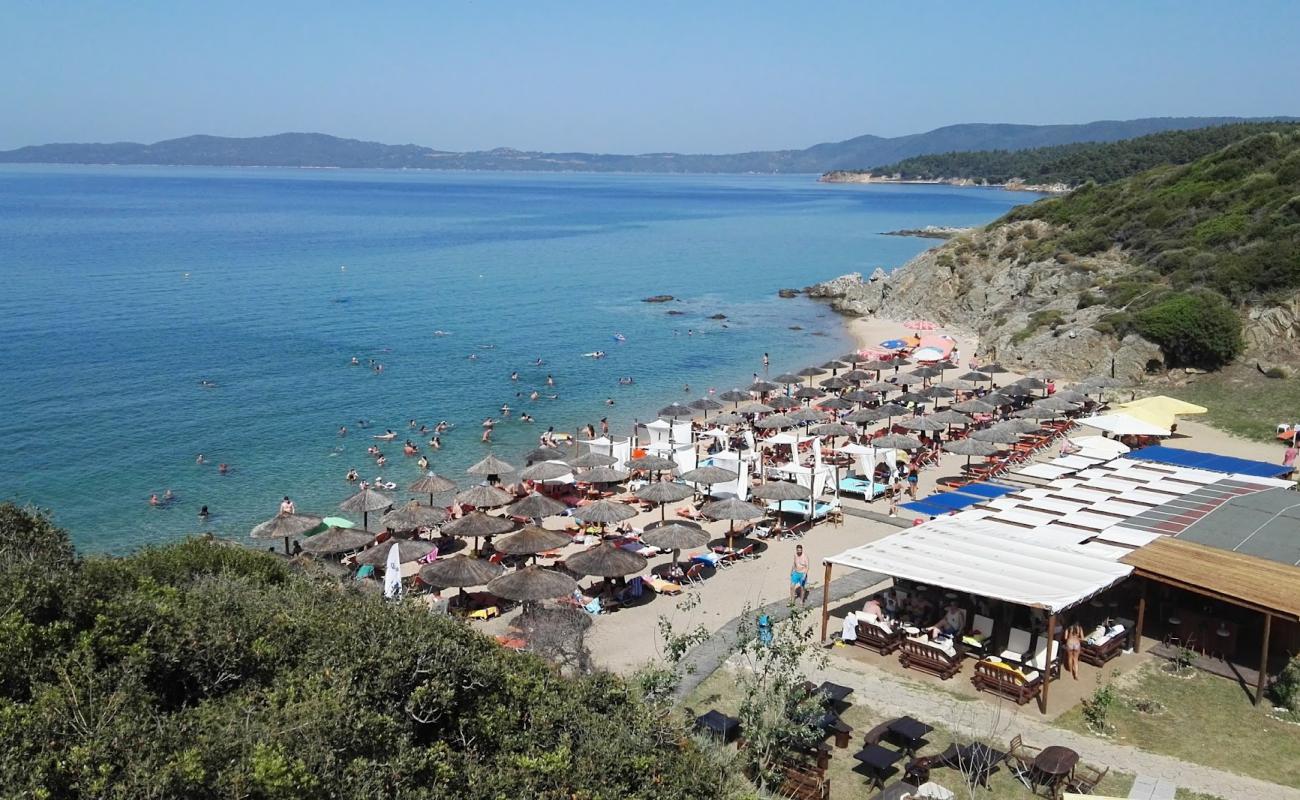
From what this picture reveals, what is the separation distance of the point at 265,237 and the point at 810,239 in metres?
66.0

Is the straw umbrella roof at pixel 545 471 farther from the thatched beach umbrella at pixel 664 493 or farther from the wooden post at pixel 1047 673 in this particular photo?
the wooden post at pixel 1047 673

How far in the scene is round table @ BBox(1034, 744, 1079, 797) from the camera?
1047 cm

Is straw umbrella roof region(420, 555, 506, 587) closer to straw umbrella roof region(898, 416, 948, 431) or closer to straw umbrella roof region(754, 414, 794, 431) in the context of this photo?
straw umbrella roof region(754, 414, 794, 431)

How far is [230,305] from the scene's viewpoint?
5975 centimetres

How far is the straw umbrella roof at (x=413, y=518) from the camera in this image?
66.1 ft

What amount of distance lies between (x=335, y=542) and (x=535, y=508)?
4.28 m

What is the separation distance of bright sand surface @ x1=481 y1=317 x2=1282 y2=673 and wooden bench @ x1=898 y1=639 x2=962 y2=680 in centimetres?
283

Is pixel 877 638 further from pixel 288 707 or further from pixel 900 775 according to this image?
pixel 288 707

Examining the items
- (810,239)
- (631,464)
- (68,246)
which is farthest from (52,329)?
(810,239)

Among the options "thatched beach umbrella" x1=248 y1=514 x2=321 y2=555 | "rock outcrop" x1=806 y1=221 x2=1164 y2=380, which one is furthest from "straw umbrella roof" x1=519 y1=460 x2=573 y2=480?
"rock outcrop" x1=806 y1=221 x2=1164 y2=380

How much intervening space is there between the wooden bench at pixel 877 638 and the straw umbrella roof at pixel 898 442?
37.2ft

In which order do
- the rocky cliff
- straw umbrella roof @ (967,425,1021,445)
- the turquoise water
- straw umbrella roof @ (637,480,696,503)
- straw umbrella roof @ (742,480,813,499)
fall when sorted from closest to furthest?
1. straw umbrella roof @ (742,480,813,499)
2. straw umbrella roof @ (637,480,696,503)
3. straw umbrella roof @ (967,425,1021,445)
4. the turquoise water
5. the rocky cliff

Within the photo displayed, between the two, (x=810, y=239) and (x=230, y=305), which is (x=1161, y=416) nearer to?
(x=230, y=305)

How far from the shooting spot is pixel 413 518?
2033 cm
